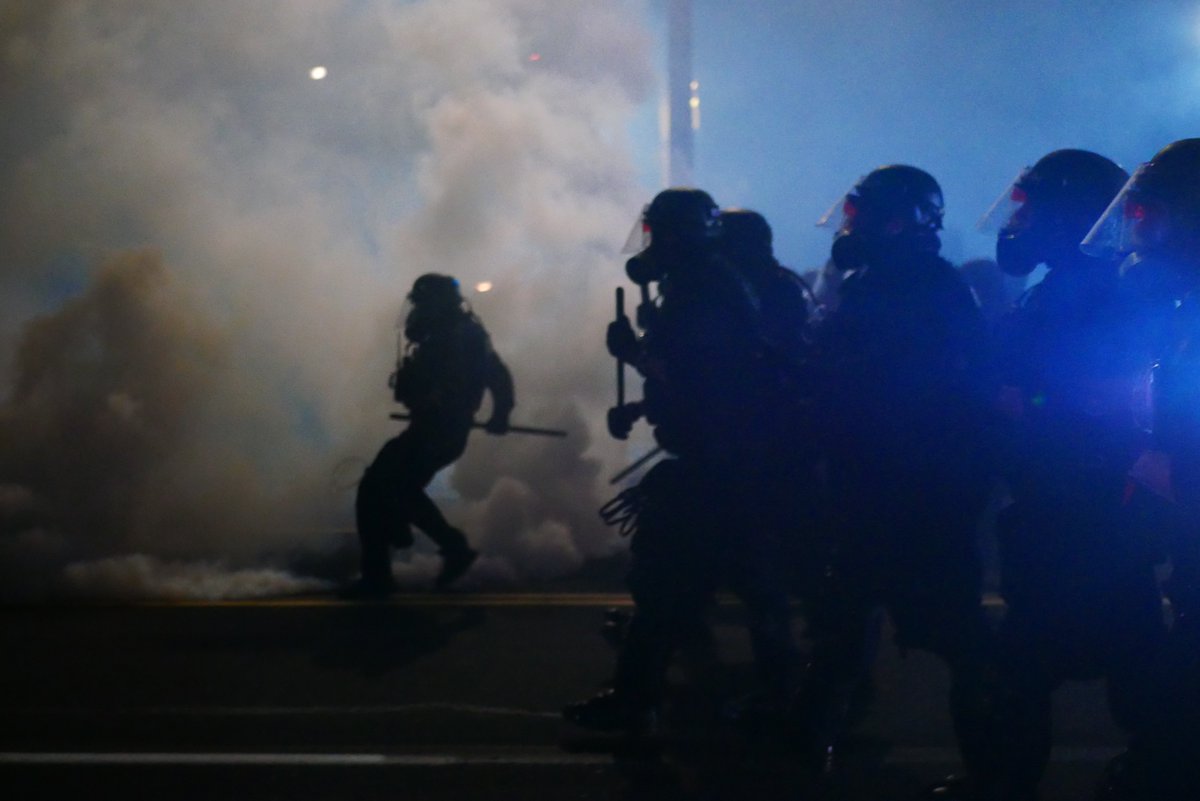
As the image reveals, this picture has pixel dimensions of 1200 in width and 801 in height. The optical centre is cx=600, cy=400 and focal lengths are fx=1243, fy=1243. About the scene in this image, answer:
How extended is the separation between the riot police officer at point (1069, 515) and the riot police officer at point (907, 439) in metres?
0.16

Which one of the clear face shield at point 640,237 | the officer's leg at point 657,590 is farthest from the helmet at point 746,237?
the officer's leg at point 657,590

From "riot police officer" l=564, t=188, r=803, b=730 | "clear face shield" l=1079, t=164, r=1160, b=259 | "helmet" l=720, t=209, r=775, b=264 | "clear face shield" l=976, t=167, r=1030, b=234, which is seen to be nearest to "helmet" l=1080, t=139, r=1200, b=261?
"clear face shield" l=1079, t=164, r=1160, b=259

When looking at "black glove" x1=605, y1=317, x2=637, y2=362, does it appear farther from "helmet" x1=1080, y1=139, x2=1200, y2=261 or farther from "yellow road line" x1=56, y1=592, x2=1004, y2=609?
"yellow road line" x1=56, y1=592, x2=1004, y2=609

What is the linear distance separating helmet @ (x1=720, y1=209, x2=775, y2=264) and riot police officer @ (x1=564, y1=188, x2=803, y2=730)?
0.55 m

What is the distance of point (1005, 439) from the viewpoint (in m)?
2.89

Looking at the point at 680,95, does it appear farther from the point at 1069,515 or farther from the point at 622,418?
the point at 1069,515

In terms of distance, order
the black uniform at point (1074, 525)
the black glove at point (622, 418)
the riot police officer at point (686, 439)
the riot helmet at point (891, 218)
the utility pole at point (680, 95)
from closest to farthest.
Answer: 1. the black uniform at point (1074, 525)
2. the riot helmet at point (891, 218)
3. the riot police officer at point (686, 439)
4. the black glove at point (622, 418)
5. the utility pole at point (680, 95)

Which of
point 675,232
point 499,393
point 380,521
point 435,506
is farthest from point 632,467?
point 675,232

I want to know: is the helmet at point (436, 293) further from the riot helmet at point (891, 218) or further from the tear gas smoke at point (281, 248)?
the riot helmet at point (891, 218)

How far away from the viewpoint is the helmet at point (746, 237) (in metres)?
4.38

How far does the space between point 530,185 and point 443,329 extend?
372 centimetres

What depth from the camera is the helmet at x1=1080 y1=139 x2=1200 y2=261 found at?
2.31 m

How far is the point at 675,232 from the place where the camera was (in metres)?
3.73

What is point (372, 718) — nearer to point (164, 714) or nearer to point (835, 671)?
point (164, 714)
